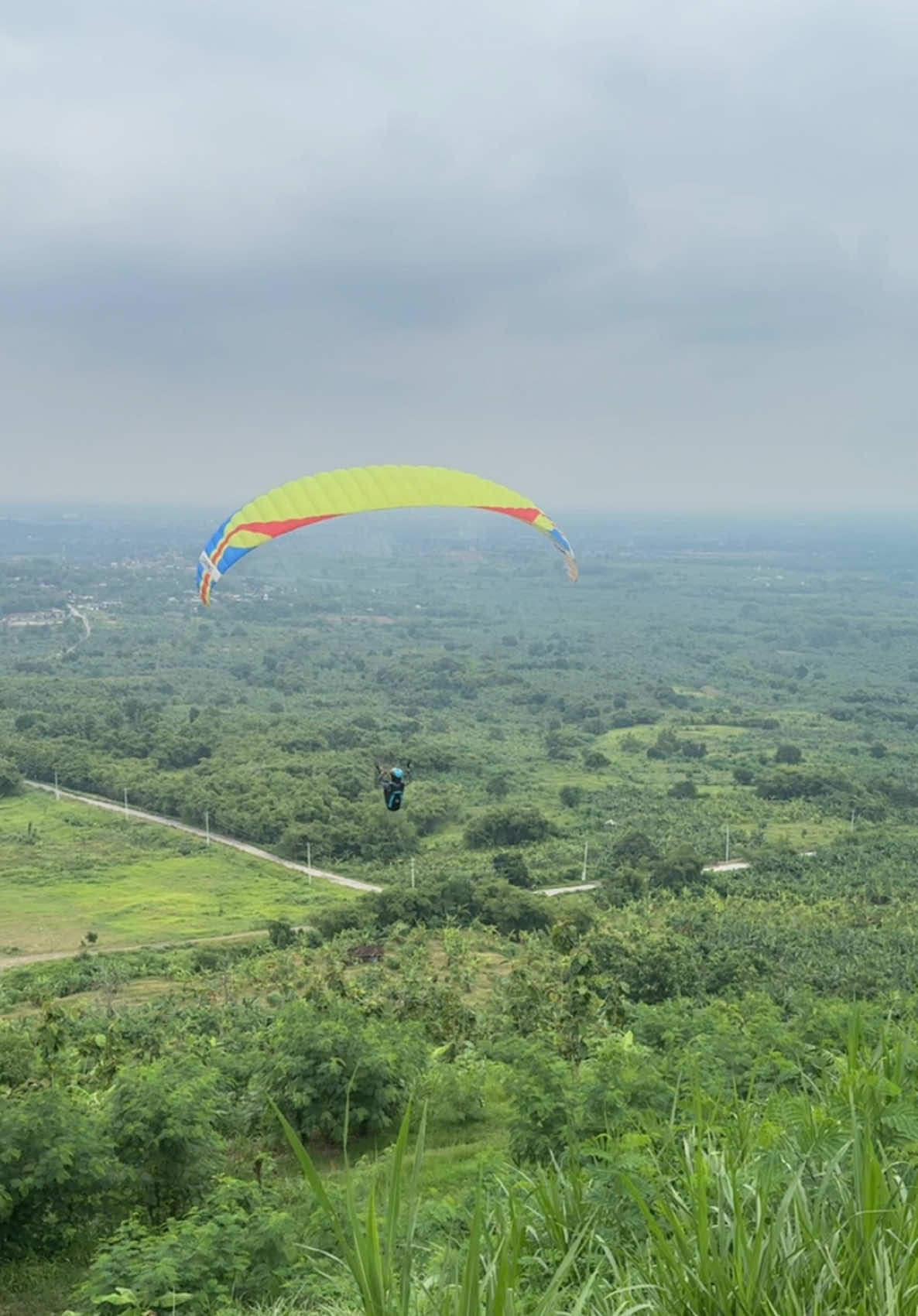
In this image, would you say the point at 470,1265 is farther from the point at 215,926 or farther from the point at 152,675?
the point at 152,675

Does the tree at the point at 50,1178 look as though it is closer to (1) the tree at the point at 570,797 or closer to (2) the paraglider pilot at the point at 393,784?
(2) the paraglider pilot at the point at 393,784

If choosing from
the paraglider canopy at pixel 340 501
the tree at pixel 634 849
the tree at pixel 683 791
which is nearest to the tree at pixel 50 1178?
the paraglider canopy at pixel 340 501

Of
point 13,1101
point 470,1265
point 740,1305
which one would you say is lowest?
point 13,1101

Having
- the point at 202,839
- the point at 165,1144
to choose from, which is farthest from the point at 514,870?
the point at 165,1144

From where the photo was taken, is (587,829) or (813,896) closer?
(813,896)

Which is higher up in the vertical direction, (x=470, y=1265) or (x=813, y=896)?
(x=470, y=1265)

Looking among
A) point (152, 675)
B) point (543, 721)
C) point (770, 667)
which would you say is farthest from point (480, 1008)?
point (770, 667)

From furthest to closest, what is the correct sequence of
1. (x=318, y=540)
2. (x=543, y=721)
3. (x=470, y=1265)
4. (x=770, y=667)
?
(x=770, y=667) < (x=543, y=721) < (x=318, y=540) < (x=470, y=1265)

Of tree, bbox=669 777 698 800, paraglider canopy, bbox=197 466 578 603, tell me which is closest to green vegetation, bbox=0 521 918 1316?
tree, bbox=669 777 698 800
